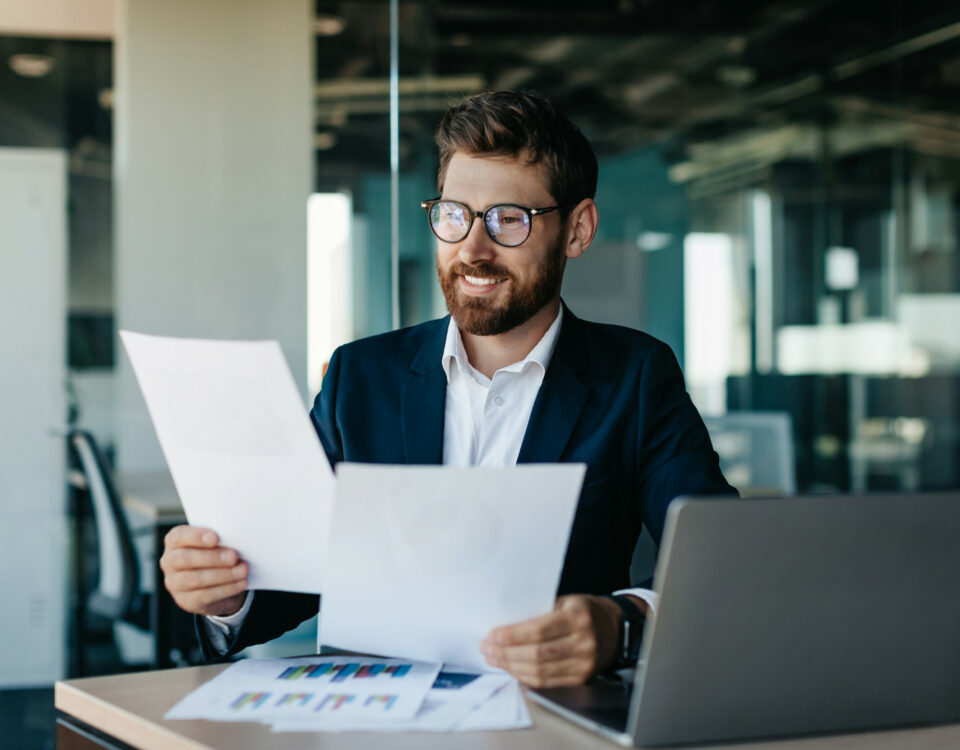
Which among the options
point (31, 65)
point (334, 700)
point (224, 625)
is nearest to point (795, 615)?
point (334, 700)

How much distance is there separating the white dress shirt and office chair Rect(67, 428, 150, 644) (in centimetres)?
196

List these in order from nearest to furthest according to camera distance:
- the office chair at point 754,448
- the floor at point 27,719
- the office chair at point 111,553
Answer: the office chair at point 111,553
the floor at point 27,719
the office chair at point 754,448

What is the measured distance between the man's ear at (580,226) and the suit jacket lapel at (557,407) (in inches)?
6.5

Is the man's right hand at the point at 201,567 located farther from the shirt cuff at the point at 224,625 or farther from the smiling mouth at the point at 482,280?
the smiling mouth at the point at 482,280

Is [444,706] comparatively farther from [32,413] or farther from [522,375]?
[32,413]

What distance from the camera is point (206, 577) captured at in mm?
1188

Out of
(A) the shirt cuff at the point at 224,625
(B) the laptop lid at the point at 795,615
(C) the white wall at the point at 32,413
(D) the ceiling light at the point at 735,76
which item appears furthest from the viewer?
(D) the ceiling light at the point at 735,76

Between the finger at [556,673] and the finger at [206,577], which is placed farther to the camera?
the finger at [206,577]

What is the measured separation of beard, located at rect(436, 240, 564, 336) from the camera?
1580mm

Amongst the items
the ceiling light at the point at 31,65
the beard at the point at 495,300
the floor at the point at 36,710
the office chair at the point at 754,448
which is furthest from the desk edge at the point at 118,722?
the office chair at the point at 754,448

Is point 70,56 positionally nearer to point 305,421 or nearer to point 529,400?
point 529,400

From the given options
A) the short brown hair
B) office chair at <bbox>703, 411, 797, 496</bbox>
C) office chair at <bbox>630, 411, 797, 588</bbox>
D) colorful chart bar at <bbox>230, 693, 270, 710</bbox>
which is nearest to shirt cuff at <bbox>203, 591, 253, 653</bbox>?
colorful chart bar at <bbox>230, 693, 270, 710</bbox>

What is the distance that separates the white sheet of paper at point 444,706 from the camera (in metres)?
1.01

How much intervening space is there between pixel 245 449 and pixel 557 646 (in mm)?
374
